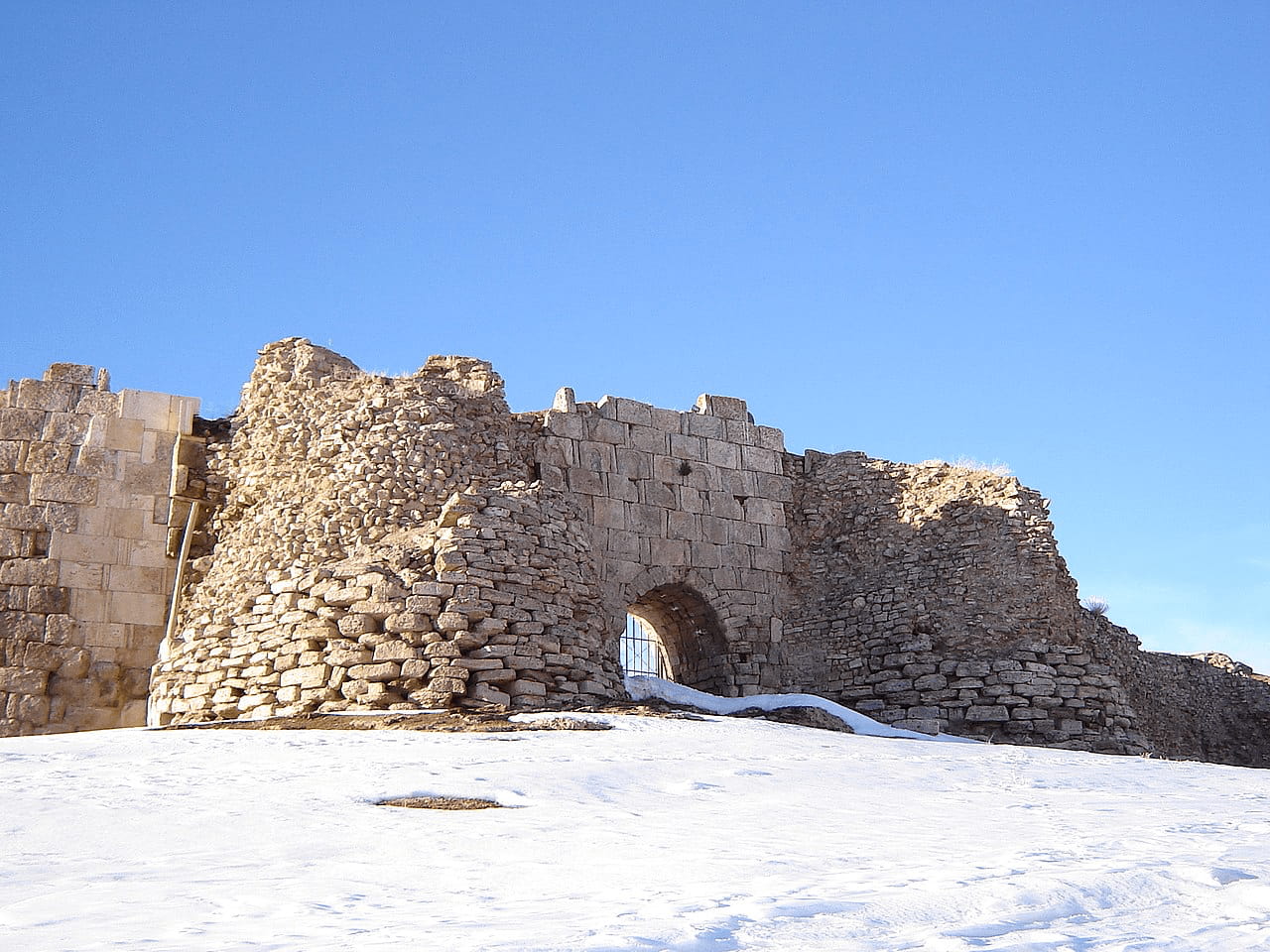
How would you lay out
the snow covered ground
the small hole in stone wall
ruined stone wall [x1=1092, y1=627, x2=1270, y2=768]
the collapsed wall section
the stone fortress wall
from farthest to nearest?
ruined stone wall [x1=1092, y1=627, x2=1270, y2=768], the stone fortress wall, the collapsed wall section, the small hole in stone wall, the snow covered ground

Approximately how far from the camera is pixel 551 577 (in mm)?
12609

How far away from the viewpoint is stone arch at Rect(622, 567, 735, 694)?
56.9ft

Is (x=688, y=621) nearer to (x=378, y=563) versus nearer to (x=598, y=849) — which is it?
(x=378, y=563)

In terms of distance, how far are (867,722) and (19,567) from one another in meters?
9.57

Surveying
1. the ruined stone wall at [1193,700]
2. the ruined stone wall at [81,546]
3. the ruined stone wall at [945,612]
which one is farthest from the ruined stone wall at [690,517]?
the ruined stone wall at [81,546]

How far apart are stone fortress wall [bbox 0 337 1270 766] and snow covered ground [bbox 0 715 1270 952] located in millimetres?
2274

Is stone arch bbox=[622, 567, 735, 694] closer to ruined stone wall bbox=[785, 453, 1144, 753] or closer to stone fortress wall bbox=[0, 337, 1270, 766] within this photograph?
stone fortress wall bbox=[0, 337, 1270, 766]

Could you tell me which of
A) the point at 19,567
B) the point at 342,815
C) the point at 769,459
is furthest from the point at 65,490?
the point at 342,815

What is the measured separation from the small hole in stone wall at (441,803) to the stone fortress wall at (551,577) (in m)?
4.18

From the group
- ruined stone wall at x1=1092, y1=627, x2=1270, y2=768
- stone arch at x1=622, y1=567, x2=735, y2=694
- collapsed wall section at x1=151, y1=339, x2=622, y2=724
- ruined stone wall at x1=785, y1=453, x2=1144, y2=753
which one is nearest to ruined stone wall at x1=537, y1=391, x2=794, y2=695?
stone arch at x1=622, y1=567, x2=735, y2=694

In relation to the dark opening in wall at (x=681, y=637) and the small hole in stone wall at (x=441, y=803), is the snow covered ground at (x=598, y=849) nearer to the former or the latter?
the small hole in stone wall at (x=441, y=803)

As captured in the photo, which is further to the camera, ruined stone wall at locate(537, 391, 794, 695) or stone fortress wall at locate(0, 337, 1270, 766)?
ruined stone wall at locate(537, 391, 794, 695)

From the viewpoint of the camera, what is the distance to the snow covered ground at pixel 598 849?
4.20m

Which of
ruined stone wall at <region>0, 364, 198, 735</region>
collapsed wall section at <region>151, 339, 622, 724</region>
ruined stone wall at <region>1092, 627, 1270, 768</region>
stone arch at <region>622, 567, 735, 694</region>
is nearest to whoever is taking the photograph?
collapsed wall section at <region>151, 339, 622, 724</region>
